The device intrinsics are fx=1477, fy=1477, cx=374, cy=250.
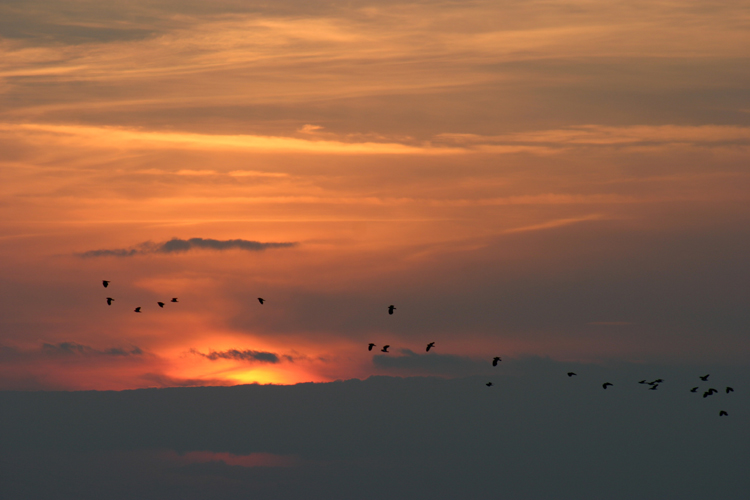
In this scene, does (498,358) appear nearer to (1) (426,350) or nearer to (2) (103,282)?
(1) (426,350)

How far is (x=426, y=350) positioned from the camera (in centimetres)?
19438

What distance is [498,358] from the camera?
652 ft

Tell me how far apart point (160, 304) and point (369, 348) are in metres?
29.1

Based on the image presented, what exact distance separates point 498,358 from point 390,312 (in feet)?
65.7

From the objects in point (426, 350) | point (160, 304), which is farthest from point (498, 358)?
point (160, 304)

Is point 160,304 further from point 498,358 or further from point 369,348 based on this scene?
point 498,358

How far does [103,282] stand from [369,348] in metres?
35.8

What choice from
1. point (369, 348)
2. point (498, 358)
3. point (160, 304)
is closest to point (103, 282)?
point (160, 304)

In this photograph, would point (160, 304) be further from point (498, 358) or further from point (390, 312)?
point (498, 358)

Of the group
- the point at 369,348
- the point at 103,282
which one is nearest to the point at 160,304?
the point at 103,282

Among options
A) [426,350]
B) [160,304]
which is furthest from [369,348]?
[160,304]

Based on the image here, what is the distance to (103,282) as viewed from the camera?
193 metres

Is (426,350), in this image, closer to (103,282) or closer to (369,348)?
(369,348)

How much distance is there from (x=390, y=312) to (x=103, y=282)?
3811 centimetres
